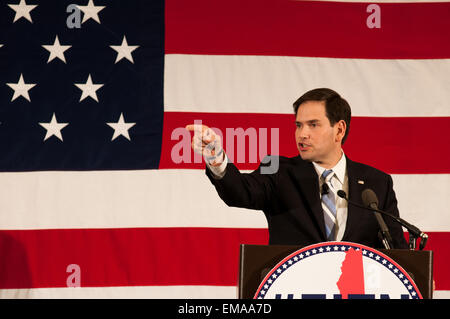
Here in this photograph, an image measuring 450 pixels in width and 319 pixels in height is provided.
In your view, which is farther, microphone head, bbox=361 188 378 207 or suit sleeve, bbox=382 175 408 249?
suit sleeve, bbox=382 175 408 249

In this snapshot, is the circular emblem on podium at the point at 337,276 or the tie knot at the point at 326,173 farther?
the tie knot at the point at 326,173

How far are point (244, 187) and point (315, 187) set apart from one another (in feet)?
0.78

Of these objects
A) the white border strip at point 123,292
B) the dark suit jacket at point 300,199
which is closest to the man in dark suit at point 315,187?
the dark suit jacket at point 300,199

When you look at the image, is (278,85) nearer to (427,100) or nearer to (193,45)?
(193,45)

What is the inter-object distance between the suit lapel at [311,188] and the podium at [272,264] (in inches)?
20.0

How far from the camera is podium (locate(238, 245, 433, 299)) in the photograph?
4.06ft

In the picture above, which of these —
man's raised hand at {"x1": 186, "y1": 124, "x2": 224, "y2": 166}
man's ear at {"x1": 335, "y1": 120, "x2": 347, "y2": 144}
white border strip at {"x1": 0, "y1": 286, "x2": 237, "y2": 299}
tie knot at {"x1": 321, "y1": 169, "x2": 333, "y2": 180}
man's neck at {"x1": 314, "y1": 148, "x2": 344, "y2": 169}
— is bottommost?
white border strip at {"x1": 0, "y1": 286, "x2": 237, "y2": 299}

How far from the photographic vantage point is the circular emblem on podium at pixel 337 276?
120 cm

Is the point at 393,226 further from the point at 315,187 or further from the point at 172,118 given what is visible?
the point at 172,118

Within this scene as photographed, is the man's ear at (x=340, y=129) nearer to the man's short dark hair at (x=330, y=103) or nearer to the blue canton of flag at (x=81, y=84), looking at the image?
the man's short dark hair at (x=330, y=103)

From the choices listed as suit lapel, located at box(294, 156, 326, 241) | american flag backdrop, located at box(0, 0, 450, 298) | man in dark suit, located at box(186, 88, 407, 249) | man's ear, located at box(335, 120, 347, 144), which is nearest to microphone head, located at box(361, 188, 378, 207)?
man in dark suit, located at box(186, 88, 407, 249)

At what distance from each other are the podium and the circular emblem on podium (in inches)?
1.4

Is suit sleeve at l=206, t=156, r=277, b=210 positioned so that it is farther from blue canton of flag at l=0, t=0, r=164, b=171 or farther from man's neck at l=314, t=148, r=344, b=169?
blue canton of flag at l=0, t=0, r=164, b=171

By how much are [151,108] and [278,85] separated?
0.69 meters
